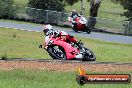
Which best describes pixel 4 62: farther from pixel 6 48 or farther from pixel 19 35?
pixel 19 35

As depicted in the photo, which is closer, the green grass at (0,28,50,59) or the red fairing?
the red fairing

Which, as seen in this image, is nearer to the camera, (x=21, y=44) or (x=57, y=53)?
(x=57, y=53)

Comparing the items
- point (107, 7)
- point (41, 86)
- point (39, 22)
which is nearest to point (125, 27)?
point (39, 22)

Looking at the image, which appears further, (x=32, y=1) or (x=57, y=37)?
(x=32, y=1)

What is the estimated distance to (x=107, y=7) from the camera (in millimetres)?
Answer: 100000

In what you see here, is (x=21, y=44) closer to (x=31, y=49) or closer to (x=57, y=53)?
(x=31, y=49)

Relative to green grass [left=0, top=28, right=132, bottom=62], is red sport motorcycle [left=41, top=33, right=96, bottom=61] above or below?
above

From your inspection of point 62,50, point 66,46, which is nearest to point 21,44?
point 62,50

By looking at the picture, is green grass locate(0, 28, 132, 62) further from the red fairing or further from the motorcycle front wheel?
the red fairing

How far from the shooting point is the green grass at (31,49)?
909 inches

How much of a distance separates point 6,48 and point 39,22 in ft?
64.5

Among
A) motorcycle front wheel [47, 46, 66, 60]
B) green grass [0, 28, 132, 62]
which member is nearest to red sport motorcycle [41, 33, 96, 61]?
motorcycle front wheel [47, 46, 66, 60]

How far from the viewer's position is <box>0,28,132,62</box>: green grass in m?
23.1

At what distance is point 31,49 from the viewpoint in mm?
25922
